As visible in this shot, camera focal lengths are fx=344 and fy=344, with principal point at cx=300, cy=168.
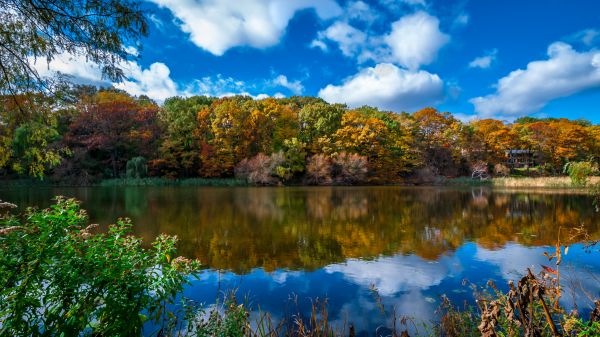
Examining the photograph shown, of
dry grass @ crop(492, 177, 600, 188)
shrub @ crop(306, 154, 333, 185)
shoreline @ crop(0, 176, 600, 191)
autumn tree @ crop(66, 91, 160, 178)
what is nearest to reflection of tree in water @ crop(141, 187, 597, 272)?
shoreline @ crop(0, 176, 600, 191)

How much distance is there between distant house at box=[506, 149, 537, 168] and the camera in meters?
46.0

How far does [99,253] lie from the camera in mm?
2635

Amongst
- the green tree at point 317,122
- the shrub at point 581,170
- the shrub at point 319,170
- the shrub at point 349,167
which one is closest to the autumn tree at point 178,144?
the shrub at point 319,170

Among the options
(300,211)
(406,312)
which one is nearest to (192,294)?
(406,312)

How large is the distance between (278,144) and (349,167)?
7992 mm

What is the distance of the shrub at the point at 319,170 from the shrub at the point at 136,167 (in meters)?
15.6

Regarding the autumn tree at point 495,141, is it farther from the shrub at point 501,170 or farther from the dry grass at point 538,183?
the dry grass at point 538,183

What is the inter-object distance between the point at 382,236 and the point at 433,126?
126ft

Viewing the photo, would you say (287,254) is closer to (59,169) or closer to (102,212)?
(102,212)

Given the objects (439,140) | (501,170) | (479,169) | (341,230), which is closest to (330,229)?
(341,230)

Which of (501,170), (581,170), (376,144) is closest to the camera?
(581,170)

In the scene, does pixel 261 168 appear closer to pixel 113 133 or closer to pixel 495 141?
pixel 113 133

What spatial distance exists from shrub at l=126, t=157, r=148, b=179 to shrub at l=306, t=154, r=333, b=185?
15.6 meters

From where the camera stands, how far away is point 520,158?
47.5m
